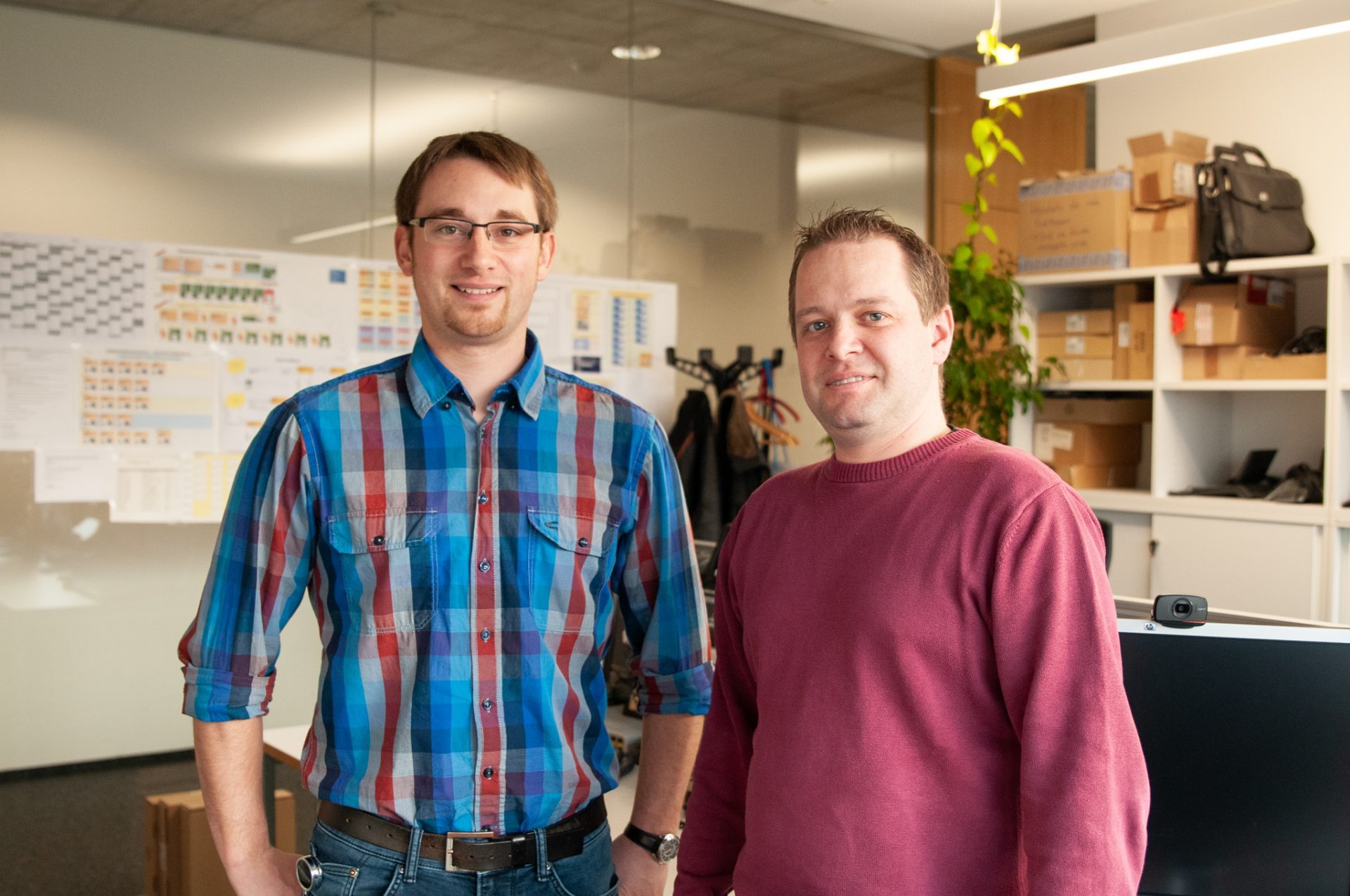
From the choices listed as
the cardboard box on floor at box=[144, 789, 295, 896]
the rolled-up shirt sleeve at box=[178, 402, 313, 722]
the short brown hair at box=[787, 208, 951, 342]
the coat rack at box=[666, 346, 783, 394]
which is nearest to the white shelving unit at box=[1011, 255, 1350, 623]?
the coat rack at box=[666, 346, 783, 394]

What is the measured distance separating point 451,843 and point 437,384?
59 cm

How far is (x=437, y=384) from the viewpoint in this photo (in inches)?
64.5

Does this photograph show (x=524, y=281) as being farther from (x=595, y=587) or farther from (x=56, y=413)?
(x=56, y=413)

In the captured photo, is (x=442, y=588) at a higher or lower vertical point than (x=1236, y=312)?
lower

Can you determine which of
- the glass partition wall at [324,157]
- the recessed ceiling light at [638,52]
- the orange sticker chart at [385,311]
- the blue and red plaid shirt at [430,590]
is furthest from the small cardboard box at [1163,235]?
the blue and red plaid shirt at [430,590]

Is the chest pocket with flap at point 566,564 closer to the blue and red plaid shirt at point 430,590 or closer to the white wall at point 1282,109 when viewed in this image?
the blue and red plaid shirt at point 430,590

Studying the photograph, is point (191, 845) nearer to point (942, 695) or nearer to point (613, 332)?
point (613, 332)

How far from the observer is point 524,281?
162cm

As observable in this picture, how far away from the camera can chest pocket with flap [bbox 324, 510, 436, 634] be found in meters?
1.56

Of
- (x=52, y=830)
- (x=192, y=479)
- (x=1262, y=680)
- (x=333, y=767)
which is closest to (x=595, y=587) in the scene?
(x=333, y=767)

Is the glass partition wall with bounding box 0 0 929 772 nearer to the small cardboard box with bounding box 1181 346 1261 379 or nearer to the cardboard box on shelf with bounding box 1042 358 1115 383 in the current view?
the cardboard box on shelf with bounding box 1042 358 1115 383

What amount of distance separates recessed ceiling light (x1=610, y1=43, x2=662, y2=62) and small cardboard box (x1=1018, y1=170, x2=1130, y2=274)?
1.59m

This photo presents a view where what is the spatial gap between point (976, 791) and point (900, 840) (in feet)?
0.30

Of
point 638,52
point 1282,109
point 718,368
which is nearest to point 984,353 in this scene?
point 718,368
